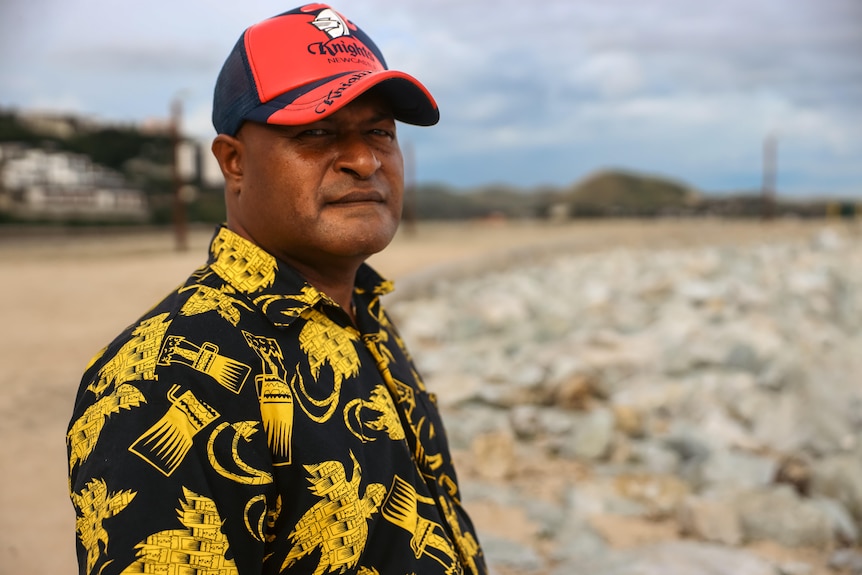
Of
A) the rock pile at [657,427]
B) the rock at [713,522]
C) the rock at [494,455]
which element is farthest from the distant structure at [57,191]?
the rock at [713,522]

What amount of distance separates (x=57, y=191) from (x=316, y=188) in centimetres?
2506

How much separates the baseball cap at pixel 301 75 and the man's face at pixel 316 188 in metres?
0.04

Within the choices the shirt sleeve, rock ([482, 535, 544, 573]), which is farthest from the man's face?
rock ([482, 535, 544, 573])

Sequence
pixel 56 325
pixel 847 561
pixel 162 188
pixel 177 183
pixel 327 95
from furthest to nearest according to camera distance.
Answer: pixel 162 188
pixel 177 183
pixel 56 325
pixel 847 561
pixel 327 95

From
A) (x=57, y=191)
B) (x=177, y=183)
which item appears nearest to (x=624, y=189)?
(x=57, y=191)

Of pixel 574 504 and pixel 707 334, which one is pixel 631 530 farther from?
pixel 707 334

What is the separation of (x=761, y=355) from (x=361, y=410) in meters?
4.68

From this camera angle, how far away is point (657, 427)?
4.45m

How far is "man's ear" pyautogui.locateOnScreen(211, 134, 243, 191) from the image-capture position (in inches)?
57.2

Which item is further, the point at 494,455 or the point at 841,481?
the point at 494,455

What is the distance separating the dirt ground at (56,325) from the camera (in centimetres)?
269

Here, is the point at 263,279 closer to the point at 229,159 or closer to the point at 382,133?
the point at 229,159

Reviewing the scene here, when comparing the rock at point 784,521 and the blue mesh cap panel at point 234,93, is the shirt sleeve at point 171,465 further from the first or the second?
the rock at point 784,521

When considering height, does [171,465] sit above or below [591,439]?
above
